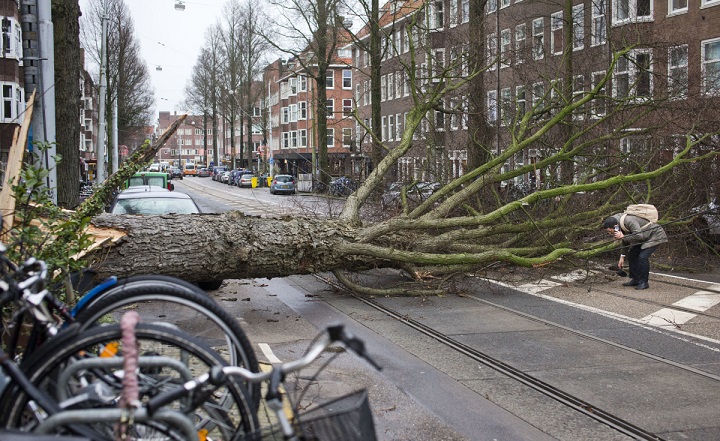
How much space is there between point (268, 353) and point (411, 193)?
872 cm

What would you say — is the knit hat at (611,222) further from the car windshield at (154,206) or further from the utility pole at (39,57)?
the utility pole at (39,57)

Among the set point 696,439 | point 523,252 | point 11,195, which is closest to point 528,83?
point 523,252

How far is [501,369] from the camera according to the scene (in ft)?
25.2

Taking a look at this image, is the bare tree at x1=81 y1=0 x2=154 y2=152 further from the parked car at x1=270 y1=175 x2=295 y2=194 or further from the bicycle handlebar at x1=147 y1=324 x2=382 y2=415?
the bicycle handlebar at x1=147 y1=324 x2=382 y2=415

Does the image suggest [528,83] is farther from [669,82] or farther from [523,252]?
[523,252]

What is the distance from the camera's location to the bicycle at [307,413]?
246 centimetres

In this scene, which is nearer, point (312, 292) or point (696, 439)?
point (696, 439)

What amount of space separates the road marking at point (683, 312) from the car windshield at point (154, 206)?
7.97 m

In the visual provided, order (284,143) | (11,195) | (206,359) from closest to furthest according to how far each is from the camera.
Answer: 1. (206,359)
2. (11,195)
3. (284,143)

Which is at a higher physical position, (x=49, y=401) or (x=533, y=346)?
(x=49, y=401)

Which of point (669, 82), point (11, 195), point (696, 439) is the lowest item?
point (696, 439)

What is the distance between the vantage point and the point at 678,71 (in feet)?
61.0

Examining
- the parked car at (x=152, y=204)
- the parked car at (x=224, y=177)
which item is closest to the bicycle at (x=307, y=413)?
the parked car at (x=152, y=204)

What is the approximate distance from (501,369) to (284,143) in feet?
312
